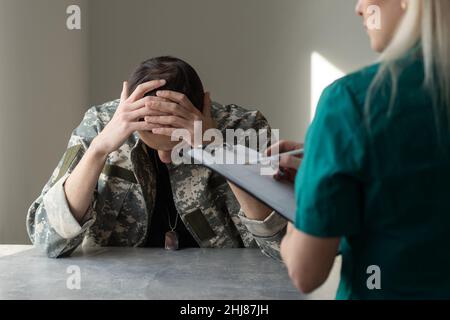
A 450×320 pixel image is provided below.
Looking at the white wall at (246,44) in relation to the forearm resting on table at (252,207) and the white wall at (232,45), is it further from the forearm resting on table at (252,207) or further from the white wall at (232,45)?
the forearm resting on table at (252,207)

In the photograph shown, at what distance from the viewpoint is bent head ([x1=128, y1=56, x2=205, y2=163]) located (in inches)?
57.5

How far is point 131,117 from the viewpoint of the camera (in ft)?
4.62

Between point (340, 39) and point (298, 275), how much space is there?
309cm

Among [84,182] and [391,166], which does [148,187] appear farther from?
[391,166]

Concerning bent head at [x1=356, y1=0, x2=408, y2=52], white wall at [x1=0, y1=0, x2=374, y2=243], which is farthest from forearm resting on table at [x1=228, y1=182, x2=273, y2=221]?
white wall at [x1=0, y1=0, x2=374, y2=243]

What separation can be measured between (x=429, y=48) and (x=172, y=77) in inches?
35.0

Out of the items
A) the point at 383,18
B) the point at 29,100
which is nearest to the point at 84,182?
the point at 383,18

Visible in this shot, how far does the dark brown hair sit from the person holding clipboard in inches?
32.1

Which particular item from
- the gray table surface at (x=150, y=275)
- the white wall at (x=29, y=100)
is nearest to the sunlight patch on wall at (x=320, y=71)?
the white wall at (x=29, y=100)

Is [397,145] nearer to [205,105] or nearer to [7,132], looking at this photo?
[205,105]

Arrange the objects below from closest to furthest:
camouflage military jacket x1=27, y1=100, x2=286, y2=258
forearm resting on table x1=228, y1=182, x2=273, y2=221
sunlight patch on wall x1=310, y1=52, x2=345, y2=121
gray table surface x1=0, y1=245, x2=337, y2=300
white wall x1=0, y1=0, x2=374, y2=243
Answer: gray table surface x1=0, y1=245, x2=337, y2=300, forearm resting on table x1=228, y1=182, x2=273, y2=221, camouflage military jacket x1=27, y1=100, x2=286, y2=258, white wall x1=0, y1=0, x2=374, y2=243, sunlight patch on wall x1=310, y1=52, x2=345, y2=121

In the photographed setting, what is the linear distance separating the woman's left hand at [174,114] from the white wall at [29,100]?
1.16m

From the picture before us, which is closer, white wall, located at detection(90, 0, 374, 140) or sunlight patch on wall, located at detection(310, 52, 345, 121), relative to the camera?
white wall, located at detection(90, 0, 374, 140)

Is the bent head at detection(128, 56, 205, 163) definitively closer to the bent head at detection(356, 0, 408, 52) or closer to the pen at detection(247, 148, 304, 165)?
the pen at detection(247, 148, 304, 165)
